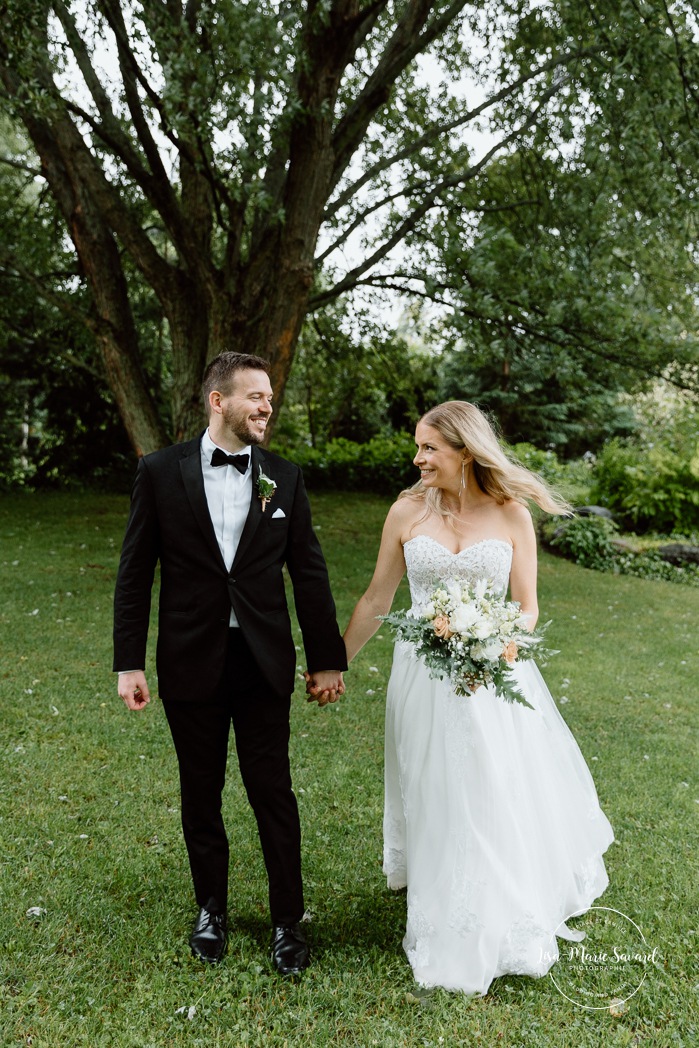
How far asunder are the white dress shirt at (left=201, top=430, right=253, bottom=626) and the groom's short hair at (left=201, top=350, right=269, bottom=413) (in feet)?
0.74

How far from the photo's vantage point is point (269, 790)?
3191 mm

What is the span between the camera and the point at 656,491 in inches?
591

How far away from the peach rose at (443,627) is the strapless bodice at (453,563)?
418 mm

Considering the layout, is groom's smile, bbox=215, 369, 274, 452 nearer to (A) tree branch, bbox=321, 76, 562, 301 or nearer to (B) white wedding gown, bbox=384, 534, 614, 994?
(B) white wedding gown, bbox=384, 534, 614, 994

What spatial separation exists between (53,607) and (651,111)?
796 centimetres

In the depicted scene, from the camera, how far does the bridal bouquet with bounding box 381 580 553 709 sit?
9.39 feet

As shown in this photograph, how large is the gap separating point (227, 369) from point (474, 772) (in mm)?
1814

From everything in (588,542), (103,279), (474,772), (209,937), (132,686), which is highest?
(103,279)

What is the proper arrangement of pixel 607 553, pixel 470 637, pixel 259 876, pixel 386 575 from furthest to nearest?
pixel 607 553 → pixel 259 876 → pixel 386 575 → pixel 470 637

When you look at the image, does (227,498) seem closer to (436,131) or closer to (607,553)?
(436,131)

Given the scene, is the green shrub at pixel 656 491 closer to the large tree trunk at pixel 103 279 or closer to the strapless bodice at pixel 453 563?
the large tree trunk at pixel 103 279

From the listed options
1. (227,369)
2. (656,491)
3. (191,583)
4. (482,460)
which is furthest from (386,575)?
(656,491)

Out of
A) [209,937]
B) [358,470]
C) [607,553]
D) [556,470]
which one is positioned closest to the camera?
[209,937]

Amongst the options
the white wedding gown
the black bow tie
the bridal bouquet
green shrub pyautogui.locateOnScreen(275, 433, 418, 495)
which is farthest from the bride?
green shrub pyautogui.locateOnScreen(275, 433, 418, 495)
